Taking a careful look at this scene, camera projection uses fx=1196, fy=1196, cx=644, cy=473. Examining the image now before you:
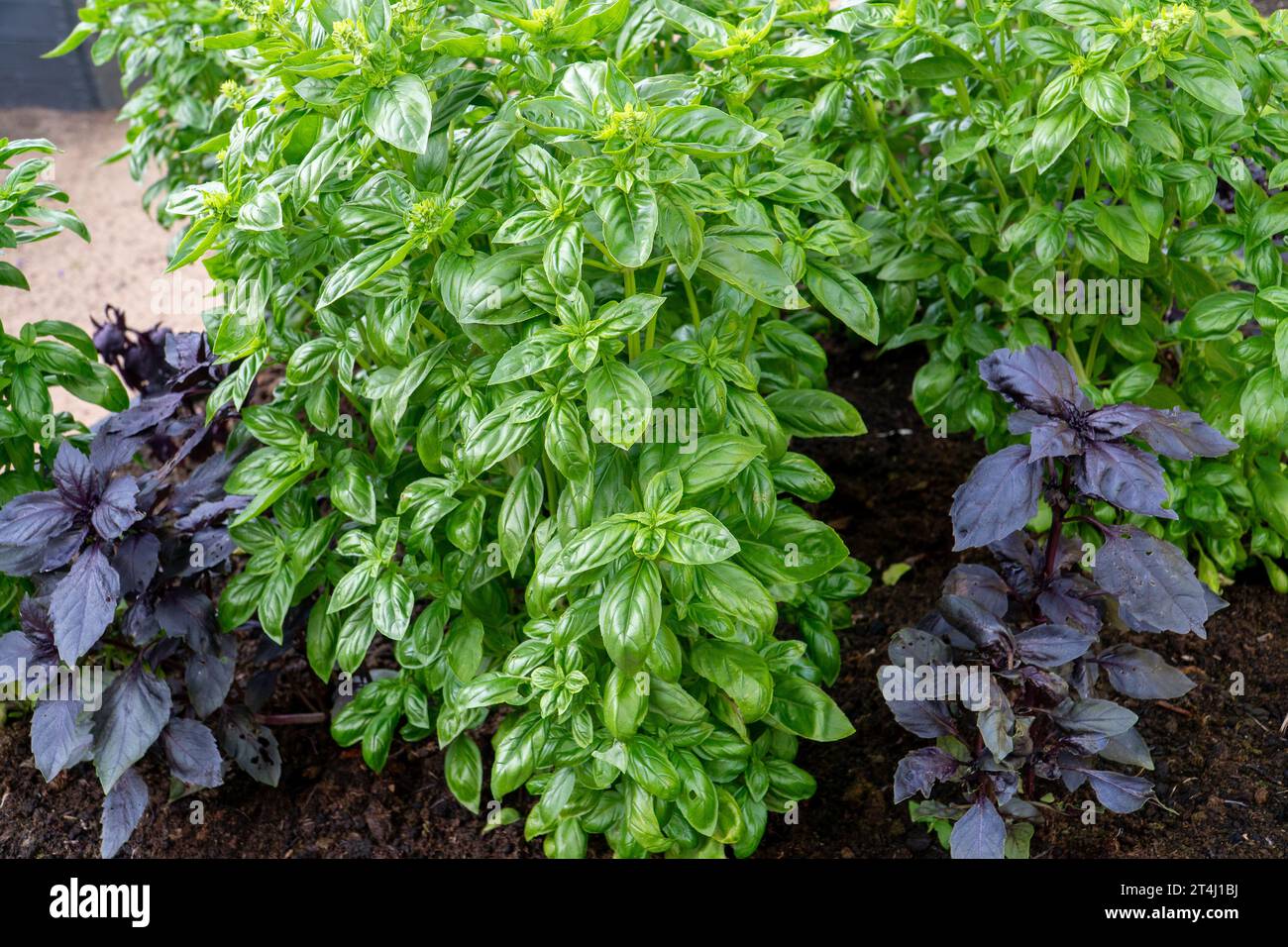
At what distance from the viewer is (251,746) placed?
8.95ft

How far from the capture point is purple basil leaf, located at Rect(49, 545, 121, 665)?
7.68 ft

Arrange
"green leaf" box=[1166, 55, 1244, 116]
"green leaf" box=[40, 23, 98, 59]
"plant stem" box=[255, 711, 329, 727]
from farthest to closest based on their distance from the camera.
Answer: "green leaf" box=[40, 23, 98, 59] < "plant stem" box=[255, 711, 329, 727] < "green leaf" box=[1166, 55, 1244, 116]

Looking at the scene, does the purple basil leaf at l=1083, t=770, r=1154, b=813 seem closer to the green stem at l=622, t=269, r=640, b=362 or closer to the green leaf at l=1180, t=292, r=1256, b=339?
the green leaf at l=1180, t=292, r=1256, b=339

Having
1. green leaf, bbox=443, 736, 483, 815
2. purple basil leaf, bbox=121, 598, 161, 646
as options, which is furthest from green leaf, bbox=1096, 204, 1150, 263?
purple basil leaf, bbox=121, 598, 161, 646

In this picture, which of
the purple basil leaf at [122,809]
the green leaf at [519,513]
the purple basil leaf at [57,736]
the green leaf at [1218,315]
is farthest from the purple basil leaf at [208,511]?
the green leaf at [1218,315]

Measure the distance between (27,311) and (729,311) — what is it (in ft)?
13.9

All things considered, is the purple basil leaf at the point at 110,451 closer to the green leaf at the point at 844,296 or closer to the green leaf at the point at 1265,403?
the green leaf at the point at 844,296

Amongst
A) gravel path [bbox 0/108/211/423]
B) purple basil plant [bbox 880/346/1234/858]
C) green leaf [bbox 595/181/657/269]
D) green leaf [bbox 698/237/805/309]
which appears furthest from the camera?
gravel path [bbox 0/108/211/423]

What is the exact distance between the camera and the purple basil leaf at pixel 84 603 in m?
2.34

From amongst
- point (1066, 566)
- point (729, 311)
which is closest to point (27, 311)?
point (729, 311)

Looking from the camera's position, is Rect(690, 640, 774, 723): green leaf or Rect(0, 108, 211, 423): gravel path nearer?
Rect(690, 640, 774, 723): green leaf

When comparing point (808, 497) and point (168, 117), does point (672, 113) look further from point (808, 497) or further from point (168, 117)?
point (168, 117)

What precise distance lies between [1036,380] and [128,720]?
1.97 meters
